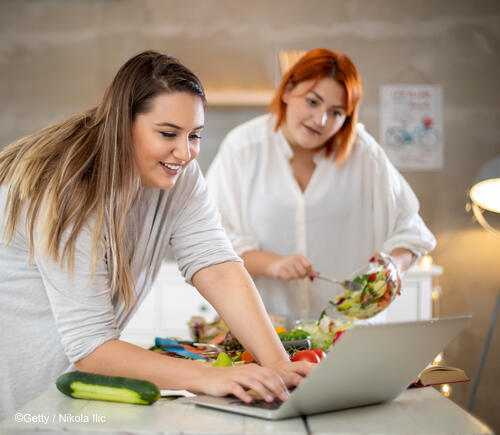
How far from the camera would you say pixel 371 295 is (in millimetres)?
1586

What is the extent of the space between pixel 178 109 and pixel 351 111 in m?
0.95

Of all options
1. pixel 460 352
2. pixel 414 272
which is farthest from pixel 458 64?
pixel 460 352

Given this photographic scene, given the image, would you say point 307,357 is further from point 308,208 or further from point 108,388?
point 308,208

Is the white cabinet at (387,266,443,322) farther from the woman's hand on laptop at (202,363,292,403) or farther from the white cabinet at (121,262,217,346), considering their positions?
the woman's hand on laptop at (202,363,292,403)

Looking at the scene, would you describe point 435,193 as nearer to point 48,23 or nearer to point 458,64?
point 458,64

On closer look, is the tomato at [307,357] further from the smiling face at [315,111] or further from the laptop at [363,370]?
the smiling face at [315,111]

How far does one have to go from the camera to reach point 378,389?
90 centimetres

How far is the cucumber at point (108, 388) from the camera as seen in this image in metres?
0.90

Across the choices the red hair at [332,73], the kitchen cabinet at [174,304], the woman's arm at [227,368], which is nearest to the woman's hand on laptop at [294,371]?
the woman's arm at [227,368]

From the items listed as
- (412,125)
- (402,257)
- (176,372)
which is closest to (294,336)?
(176,372)

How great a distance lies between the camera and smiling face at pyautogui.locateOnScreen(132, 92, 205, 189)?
45.4 inches

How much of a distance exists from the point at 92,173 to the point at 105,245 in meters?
0.14

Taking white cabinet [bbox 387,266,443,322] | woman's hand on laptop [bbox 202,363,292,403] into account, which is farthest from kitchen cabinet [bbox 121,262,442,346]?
woman's hand on laptop [bbox 202,363,292,403]

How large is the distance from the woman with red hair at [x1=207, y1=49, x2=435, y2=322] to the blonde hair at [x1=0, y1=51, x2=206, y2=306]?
32.7 inches
